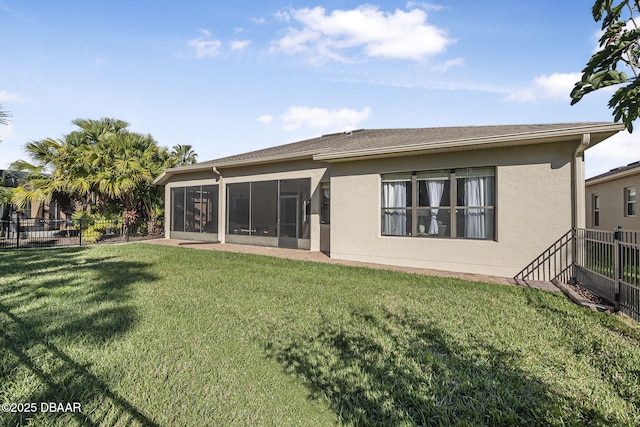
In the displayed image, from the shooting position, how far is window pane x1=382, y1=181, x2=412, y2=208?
8.59 m

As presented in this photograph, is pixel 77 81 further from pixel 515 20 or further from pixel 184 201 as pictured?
pixel 515 20

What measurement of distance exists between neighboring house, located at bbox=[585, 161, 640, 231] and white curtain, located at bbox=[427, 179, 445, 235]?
914 centimetres

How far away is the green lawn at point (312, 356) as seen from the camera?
2328mm

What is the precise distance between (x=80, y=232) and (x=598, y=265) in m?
16.6

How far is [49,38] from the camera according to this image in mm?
8789

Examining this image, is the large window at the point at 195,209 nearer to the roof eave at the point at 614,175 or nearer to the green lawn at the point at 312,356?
the green lawn at the point at 312,356

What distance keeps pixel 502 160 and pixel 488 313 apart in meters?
4.27

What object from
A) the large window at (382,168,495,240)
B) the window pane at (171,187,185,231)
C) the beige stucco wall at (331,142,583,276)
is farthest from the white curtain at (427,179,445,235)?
the window pane at (171,187,185,231)

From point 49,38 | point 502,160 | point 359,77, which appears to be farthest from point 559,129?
point 49,38

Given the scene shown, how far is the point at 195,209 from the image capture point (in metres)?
15.2

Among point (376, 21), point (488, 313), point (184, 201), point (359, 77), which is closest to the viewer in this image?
point (488, 313)

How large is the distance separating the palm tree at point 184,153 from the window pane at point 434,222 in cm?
1873

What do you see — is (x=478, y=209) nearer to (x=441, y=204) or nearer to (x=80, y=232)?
(x=441, y=204)

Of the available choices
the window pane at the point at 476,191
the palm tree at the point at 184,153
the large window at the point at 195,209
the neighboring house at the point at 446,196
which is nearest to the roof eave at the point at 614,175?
the neighboring house at the point at 446,196
